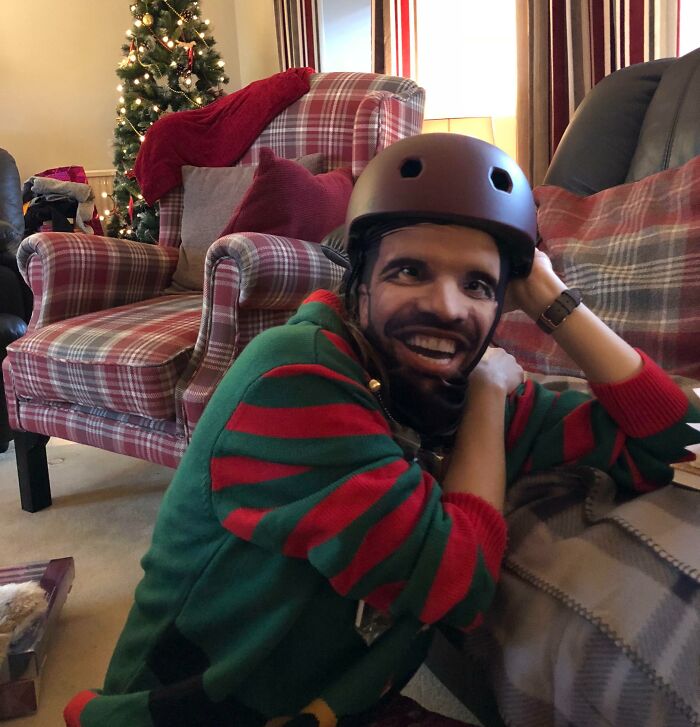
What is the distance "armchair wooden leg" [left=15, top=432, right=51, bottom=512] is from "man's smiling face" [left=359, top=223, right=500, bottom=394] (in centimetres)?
134

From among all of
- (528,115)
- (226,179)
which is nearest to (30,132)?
(226,179)

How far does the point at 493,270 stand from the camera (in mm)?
703

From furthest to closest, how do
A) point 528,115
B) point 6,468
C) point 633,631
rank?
point 528,115, point 6,468, point 633,631

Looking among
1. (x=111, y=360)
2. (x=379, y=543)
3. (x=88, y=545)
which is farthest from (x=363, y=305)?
(x=88, y=545)

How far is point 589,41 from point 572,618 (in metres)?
2.16

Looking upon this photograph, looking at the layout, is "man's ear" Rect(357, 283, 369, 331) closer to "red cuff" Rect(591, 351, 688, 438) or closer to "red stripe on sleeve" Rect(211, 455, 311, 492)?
"red stripe on sleeve" Rect(211, 455, 311, 492)

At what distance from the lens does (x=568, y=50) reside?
224 cm

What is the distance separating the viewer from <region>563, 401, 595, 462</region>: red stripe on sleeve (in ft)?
2.62

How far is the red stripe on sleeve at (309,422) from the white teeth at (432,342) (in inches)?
4.0

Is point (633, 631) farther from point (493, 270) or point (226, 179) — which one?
point (226, 179)

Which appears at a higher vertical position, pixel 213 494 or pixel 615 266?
pixel 615 266

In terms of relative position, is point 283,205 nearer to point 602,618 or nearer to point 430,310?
point 430,310

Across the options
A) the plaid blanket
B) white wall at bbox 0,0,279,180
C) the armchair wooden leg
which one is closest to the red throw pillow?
the armchair wooden leg

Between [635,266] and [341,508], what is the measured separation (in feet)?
2.54
